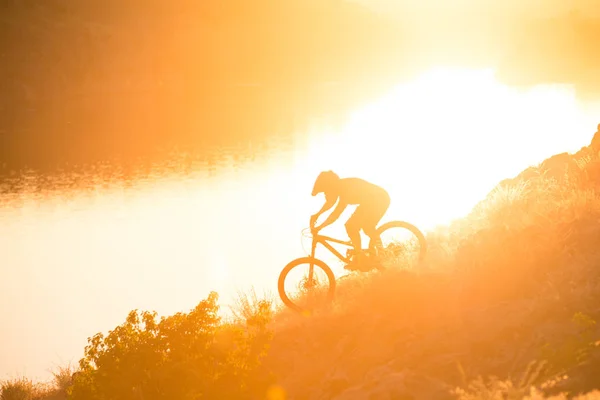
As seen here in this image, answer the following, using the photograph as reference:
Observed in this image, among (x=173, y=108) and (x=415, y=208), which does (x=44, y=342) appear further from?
(x=173, y=108)

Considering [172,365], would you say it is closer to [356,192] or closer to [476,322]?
[356,192]

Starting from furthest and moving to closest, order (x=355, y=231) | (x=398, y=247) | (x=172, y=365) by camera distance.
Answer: (x=398, y=247) → (x=355, y=231) → (x=172, y=365)

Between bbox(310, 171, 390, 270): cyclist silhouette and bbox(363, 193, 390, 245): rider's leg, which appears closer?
bbox(310, 171, 390, 270): cyclist silhouette

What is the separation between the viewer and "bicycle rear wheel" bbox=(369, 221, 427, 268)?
10070mm

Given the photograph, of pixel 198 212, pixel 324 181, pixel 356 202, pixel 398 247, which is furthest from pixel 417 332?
pixel 198 212

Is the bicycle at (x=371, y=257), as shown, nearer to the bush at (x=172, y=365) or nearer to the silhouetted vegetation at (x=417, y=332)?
the silhouetted vegetation at (x=417, y=332)

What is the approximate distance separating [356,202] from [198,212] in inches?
2066

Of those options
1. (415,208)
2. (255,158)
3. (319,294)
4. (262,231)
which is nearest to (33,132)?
(255,158)

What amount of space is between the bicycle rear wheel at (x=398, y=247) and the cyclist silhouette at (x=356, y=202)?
19 cm

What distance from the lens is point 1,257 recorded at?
49.4 meters

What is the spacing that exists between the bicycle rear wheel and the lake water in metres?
4.86

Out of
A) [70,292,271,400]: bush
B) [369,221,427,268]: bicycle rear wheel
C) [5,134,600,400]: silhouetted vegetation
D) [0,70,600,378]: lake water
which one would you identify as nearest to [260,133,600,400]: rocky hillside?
[5,134,600,400]: silhouetted vegetation

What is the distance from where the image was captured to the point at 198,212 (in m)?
61.7

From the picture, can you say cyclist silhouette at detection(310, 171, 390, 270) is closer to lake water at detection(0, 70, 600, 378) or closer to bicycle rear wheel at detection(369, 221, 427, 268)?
bicycle rear wheel at detection(369, 221, 427, 268)
